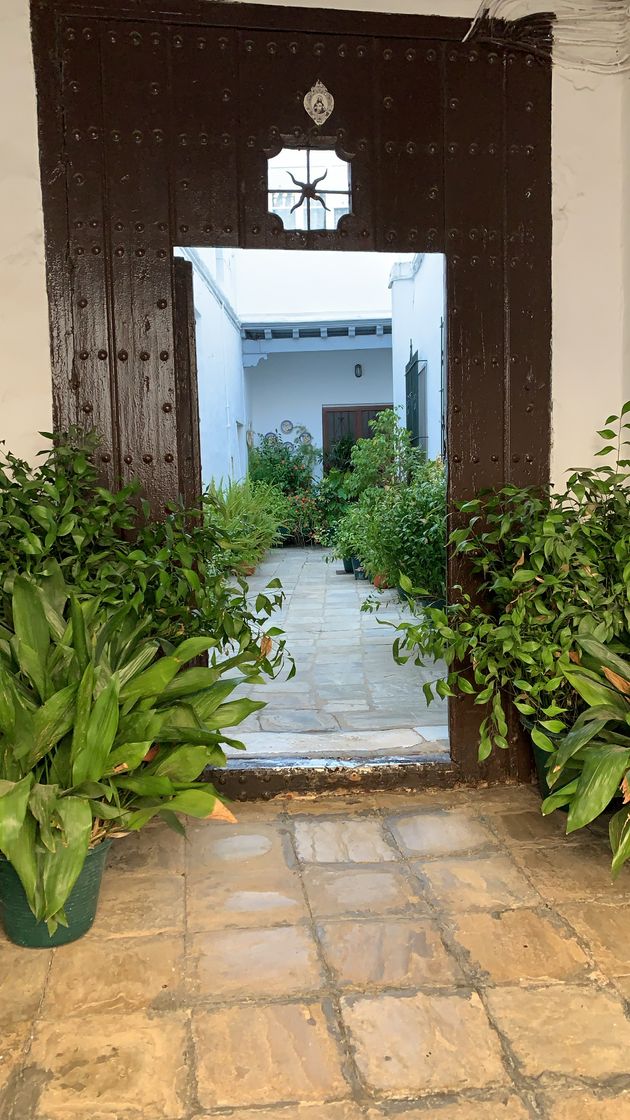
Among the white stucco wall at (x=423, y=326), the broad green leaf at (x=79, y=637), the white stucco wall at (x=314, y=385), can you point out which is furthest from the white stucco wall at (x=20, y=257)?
the white stucco wall at (x=314, y=385)

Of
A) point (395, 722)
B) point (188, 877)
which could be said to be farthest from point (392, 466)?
point (188, 877)

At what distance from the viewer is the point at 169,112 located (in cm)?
292

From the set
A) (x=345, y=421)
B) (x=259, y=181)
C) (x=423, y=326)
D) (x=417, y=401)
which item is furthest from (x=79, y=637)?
(x=345, y=421)

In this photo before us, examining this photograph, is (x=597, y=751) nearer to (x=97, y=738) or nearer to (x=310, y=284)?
(x=97, y=738)

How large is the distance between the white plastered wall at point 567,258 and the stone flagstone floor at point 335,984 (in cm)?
147

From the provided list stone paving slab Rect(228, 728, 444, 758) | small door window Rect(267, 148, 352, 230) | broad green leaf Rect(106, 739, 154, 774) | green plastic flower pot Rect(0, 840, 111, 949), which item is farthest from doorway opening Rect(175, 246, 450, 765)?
broad green leaf Rect(106, 739, 154, 774)

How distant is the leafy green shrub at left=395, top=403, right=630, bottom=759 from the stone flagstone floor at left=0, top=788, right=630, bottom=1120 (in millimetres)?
468

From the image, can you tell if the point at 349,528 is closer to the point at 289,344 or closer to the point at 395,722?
the point at 395,722

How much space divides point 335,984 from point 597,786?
2.77 feet

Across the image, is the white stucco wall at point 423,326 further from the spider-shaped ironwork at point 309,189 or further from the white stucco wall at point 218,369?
the spider-shaped ironwork at point 309,189

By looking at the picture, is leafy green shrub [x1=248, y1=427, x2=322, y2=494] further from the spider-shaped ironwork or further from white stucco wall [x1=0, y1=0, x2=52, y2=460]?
white stucco wall [x1=0, y1=0, x2=52, y2=460]

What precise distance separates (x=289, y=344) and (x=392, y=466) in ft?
23.9

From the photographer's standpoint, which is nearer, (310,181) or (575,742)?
(575,742)

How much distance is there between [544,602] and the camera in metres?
2.84
